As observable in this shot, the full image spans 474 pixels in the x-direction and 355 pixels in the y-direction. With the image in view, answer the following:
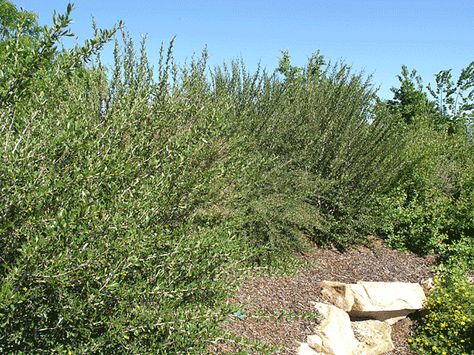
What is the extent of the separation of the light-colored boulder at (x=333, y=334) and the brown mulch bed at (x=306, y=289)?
11 centimetres

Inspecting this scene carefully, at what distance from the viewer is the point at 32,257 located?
7.16ft

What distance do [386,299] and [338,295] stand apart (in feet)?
3.14

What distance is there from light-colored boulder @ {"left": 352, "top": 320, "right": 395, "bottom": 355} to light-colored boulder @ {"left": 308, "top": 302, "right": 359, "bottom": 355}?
0.25 meters

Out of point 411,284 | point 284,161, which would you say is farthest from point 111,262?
point 411,284

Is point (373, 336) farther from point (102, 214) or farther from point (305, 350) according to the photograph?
point (102, 214)

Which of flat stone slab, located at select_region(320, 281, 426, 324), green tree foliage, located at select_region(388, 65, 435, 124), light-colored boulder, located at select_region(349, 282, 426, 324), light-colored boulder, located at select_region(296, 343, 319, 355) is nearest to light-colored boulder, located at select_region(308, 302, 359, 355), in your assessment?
light-colored boulder, located at select_region(296, 343, 319, 355)

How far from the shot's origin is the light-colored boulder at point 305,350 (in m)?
4.50

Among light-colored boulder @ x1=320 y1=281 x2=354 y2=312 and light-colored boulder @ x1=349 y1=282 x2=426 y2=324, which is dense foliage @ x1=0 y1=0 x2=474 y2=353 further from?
light-colored boulder @ x1=349 y1=282 x2=426 y2=324

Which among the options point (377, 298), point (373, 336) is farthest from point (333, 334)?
point (377, 298)

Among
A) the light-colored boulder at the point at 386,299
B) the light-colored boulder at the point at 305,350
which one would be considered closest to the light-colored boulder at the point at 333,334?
the light-colored boulder at the point at 305,350

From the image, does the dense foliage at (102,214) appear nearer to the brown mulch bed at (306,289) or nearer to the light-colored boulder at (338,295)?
the brown mulch bed at (306,289)

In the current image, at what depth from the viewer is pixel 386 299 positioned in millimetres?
6367

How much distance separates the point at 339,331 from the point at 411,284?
193cm

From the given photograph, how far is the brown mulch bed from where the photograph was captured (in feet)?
14.5
